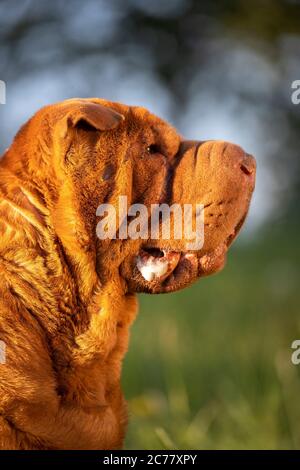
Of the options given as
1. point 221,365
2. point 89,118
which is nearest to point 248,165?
point 89,118

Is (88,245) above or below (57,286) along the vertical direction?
above

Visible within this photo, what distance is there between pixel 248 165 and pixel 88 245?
60 centimetres

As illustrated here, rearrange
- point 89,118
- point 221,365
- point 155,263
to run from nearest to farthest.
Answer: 1. point 89,118
2. point 155,263
3. point 221,365

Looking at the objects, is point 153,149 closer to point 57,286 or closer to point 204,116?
point 57,286

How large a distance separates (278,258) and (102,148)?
236 inches

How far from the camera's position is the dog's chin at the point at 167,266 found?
2.54 metres

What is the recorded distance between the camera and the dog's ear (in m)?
2.37

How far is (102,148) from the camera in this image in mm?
2502

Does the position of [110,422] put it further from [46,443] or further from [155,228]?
[155,228]

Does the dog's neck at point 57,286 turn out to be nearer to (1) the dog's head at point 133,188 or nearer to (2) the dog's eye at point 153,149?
(1) the dog's head at point 133,188

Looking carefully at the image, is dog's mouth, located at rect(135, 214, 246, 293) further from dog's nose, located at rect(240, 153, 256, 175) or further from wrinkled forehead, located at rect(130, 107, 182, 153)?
wrinkled forehead, located at rect(130, 107, 182, 153)

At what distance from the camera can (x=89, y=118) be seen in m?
2.37

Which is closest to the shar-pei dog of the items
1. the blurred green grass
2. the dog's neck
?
the dog's neck

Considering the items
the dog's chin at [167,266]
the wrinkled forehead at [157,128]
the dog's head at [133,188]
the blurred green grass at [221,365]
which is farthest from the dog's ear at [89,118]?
the blurred green grass at [221,365]
